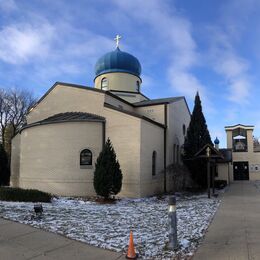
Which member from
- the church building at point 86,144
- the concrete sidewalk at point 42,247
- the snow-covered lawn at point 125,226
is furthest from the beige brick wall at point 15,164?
the concrete sidewalk at point 42,247

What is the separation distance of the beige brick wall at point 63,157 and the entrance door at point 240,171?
94.9 feet

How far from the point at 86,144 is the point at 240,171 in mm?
29953

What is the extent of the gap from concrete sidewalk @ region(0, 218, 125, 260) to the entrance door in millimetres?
39830

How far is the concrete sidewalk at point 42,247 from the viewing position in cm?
715

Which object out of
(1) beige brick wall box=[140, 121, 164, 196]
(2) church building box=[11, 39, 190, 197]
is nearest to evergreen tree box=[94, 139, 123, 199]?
(2) church building box=[11, 39, 190, 197]

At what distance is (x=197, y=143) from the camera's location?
2695 centimetres

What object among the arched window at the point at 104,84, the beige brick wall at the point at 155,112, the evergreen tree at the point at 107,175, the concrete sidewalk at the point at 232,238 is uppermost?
the arched window at the point at 104,84

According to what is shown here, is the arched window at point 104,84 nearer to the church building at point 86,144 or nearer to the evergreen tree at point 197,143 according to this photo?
the church building at point 86,144

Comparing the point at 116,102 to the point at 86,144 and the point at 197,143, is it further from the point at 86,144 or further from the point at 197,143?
the point at 197,143

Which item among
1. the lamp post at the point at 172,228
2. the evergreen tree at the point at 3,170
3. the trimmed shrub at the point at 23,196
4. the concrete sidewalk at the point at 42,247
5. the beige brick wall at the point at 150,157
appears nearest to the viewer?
the concrete sidewalk at the point at 42,247

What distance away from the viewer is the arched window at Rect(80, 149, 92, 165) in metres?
21.5

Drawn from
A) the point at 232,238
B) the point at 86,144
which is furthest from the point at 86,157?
the point at 232,238

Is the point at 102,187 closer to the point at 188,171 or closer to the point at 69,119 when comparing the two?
the point at 69,119

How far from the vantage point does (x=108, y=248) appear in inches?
309
